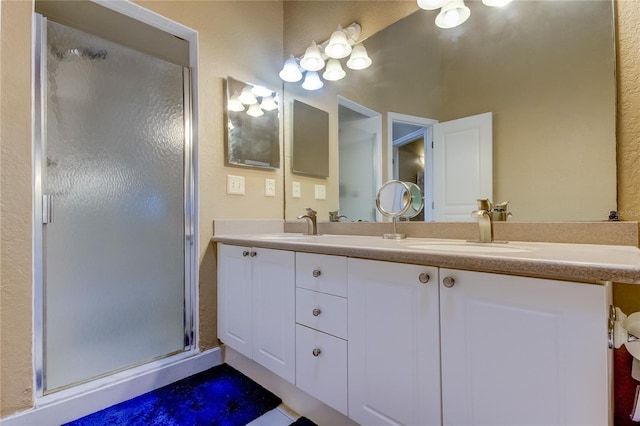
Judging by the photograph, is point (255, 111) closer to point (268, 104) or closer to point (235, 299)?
point (268, 104)

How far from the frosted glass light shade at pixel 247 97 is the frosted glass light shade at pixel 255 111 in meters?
0.03

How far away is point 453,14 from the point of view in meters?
1.36

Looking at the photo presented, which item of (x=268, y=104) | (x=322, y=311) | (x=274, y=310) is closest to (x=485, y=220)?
(x=322, y=311)

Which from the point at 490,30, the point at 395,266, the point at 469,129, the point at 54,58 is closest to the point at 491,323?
the point at 395,266

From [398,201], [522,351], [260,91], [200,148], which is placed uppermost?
[260,91]

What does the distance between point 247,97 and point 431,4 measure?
3.76 feet

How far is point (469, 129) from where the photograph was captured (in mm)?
1316

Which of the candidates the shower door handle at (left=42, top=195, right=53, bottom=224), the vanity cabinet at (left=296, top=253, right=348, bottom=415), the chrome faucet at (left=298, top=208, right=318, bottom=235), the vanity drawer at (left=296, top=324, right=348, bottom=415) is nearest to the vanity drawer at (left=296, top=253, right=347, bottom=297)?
the vanity cabinet at (left=296, top=253, right=348, bottom=415)

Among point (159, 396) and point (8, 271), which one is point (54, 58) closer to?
point (8, 271)

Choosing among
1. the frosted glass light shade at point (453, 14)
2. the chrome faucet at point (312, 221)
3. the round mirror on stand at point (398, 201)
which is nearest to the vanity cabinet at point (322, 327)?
the round mirror on stand at point (398, 201)

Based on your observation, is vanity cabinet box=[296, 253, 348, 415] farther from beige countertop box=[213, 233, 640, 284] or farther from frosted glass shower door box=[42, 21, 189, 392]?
frosted glass shower door box=[42, 21, 189, 392]

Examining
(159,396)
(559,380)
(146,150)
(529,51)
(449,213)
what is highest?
(529,51)

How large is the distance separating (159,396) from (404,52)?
215 cm

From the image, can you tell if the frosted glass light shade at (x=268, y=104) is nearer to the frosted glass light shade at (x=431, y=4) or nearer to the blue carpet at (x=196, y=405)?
the frosted glass light shade at (x=431, y=4)
